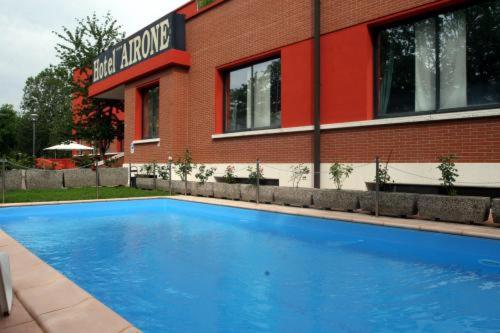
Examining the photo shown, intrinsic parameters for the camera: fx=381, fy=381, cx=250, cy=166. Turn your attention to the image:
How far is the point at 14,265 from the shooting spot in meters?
4.20

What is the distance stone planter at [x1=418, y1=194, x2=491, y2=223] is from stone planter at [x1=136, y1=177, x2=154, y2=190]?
35.0 feet

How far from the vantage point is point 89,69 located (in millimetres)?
23859

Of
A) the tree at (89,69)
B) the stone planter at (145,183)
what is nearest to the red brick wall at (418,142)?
the stone planter at (145,183)

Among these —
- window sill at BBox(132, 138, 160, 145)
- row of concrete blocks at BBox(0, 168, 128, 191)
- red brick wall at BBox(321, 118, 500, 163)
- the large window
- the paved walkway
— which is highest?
the large window

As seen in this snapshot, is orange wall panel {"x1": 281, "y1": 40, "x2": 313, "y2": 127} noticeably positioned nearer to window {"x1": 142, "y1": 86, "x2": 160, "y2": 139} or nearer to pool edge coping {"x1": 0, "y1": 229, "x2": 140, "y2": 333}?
window {"x1": 142, "y1": 86, "x2": 160, "y2": 139}

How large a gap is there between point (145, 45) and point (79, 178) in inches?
255

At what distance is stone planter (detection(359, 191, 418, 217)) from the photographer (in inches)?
292

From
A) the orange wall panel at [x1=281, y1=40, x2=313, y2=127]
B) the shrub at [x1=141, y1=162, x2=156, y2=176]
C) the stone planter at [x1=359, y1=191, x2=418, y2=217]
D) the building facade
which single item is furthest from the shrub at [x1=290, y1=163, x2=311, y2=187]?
the shrub at [x1=141, y1=162, x2=156, y2=176]

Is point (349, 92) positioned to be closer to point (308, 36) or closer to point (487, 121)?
point (308, 36)

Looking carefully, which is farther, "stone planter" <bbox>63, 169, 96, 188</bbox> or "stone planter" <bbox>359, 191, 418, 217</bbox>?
"stone planter" <bbox>63, 169, 96, 188</bbox>

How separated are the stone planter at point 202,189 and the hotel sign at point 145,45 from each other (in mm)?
5907

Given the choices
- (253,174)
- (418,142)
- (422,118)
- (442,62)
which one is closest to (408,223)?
(418,142)

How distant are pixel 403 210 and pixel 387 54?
157 inches

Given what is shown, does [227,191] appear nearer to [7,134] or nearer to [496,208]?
[496,208]
